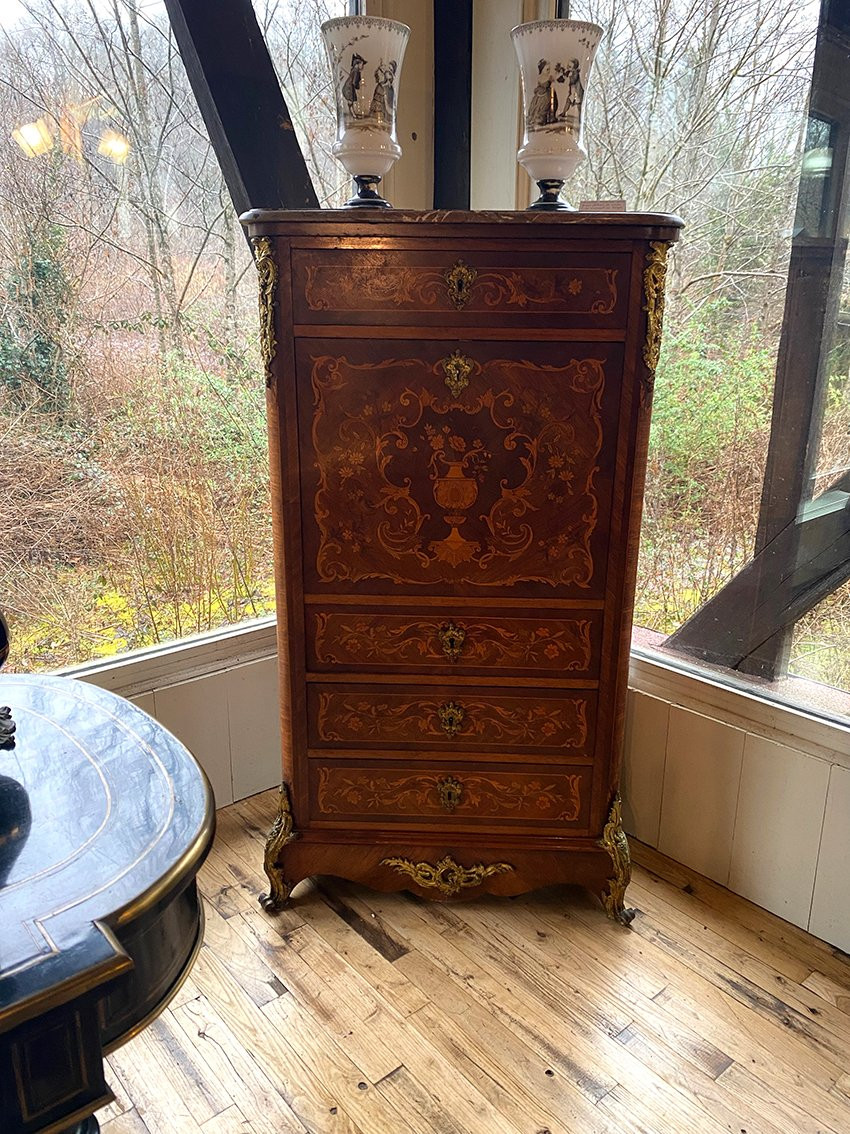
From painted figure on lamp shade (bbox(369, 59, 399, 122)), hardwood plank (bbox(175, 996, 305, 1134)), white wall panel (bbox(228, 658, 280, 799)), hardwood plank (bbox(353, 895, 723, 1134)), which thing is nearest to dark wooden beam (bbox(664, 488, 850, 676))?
hardwood plank (bbox(353, 895, 723, 1134))

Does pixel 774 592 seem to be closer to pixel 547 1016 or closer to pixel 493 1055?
pixel 547 1016

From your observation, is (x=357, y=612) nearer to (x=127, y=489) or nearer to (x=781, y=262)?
(x=127, y=489)

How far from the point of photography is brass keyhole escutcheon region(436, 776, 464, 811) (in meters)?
1.77

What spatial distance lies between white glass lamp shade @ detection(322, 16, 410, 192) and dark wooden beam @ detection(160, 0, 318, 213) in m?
0.38

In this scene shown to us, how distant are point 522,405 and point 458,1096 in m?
1.21

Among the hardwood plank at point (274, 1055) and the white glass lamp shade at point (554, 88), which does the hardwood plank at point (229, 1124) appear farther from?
the white glass lamp shade at point (554, 88)

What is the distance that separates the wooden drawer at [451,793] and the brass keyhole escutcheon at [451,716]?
9cm

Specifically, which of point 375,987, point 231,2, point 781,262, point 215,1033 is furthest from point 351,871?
point 231,2

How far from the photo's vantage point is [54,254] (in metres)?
1.78

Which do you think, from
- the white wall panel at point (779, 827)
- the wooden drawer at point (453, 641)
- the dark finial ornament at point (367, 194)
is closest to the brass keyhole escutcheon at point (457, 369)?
the dark finial ornament at point (367, 194)

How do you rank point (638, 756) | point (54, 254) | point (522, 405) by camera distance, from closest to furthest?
point (522, 405) → point (54, 254) → point (638, 756)

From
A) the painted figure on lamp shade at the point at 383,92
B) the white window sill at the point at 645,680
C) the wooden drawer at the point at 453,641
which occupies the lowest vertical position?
the white window sill at the point at 645,680

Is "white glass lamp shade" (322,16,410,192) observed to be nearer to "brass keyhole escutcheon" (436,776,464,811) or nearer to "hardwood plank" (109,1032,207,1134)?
"brass keyhole escutcheon" (436,776,464,811)

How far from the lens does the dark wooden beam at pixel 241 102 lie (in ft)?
5.83
